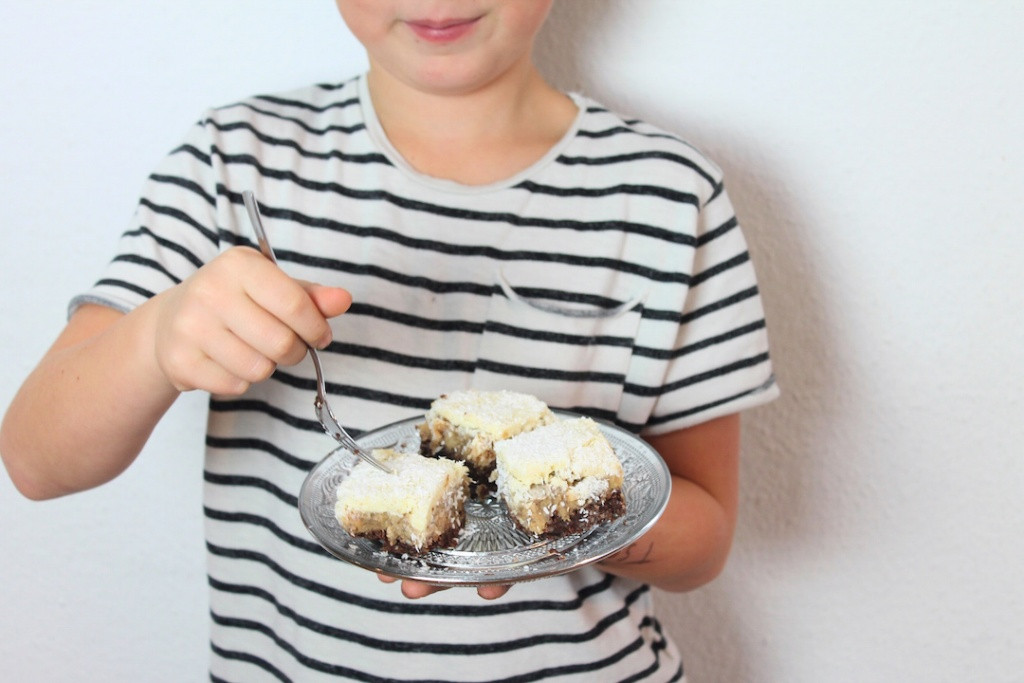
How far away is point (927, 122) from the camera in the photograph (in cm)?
100

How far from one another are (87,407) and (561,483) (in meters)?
0.34

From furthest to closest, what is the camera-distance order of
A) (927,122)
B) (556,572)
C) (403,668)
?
1. (927,122)
2. (403,668)
3. (556,572)

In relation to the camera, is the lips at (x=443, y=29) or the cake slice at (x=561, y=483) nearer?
the cake slice at (x=561, y=483)

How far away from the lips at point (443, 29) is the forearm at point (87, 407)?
294 millimetres

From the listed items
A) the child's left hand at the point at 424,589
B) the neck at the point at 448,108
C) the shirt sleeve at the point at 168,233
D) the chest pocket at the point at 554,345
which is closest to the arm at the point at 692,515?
the chest pocket at the point at 554,345

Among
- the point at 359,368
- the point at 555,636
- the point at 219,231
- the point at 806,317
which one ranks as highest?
the point at 219,231

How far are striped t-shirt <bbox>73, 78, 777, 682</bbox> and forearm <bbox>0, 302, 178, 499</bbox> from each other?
4.3 inches

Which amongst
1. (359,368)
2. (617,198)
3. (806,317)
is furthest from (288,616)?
(806,317)

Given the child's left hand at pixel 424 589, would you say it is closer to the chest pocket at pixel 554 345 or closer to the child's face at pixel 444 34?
the chest pocket at pixel 554 345

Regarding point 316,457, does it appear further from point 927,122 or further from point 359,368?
point 927,122

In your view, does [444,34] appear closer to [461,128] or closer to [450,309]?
[461,128]

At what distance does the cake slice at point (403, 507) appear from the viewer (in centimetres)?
63

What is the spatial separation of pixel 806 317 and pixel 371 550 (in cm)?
62

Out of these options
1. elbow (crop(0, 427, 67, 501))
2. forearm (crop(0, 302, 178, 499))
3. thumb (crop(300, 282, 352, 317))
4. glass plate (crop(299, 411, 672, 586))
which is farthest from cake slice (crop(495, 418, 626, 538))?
elbow (crop(0, 427, 67, 501))
